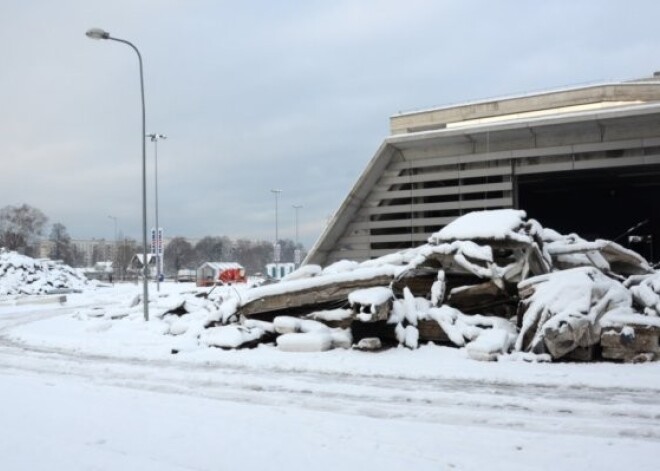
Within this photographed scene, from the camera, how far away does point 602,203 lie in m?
31.0

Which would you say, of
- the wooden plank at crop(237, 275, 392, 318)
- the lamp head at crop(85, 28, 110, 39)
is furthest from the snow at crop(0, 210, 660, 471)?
the lamp head at crop(85, 28, 110, 39)

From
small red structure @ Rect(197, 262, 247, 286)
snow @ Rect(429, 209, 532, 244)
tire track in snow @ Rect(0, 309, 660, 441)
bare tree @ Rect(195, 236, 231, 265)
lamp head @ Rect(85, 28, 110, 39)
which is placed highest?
lamp head @ Rect(85, 28, 110, 39)

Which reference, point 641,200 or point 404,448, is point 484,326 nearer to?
point 404,448

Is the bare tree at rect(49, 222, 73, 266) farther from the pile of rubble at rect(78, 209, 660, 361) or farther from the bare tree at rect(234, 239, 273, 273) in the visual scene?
the pile of rubble at rect(78, 209, 660, 361)

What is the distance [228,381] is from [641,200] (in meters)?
25.6

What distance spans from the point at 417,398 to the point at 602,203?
2623 centimetres

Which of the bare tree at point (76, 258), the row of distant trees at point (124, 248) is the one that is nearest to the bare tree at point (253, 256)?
the row of distant trees at point (124, 248)

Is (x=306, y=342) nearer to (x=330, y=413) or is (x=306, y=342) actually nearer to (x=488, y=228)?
(x=488, y=228)

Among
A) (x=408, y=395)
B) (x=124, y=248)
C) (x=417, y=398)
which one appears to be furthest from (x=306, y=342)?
(x=124, y=248)

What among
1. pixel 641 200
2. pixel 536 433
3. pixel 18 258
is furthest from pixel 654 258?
pixel 18 258

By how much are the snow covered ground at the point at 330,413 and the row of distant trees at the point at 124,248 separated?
224 feet

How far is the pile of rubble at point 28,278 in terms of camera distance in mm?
46531

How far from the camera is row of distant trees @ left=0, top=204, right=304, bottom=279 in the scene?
335 ft

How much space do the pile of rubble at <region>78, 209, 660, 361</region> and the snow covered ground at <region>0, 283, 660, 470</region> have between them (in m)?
0.48
